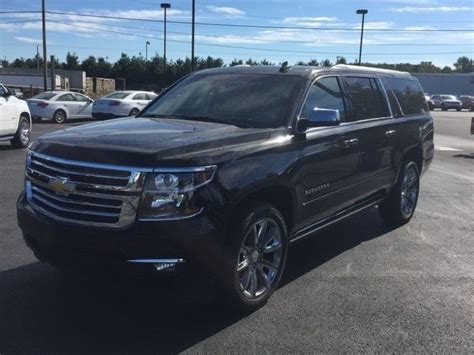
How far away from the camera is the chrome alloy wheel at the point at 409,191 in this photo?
7.31 metres

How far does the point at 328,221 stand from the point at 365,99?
1625 millimetres

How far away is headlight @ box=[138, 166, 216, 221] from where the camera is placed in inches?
147

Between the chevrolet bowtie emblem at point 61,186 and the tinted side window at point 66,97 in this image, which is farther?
the tinted side window at point 66,97

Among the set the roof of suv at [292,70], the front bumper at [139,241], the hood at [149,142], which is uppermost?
the roof of suv at [292,70]

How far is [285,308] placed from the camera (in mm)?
4539

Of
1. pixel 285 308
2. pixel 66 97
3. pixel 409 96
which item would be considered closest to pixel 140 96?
pixel 66 97

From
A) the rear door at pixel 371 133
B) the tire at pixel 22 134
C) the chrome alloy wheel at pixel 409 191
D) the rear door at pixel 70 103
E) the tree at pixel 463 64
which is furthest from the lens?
the tree at pixel 463 64

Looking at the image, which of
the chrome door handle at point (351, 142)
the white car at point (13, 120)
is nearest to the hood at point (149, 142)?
the chrome door handle at point (351, 142)

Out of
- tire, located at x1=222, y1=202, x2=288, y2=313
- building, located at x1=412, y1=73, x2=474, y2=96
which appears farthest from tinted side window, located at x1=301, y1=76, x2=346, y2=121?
building, located at x1=412, y1=73, x2=474, y2=96

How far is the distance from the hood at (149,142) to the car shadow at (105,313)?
81cm

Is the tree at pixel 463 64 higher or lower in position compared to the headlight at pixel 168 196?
higher

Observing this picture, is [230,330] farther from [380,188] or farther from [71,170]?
[380,188]

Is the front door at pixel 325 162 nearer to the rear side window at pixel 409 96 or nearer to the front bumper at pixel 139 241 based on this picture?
the front bumper at pixel 139 241

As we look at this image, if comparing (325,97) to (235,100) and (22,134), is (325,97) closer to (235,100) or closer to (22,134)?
(235,100)
